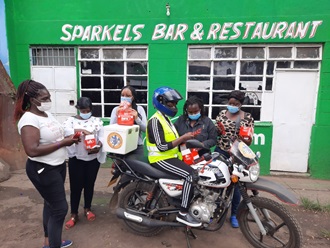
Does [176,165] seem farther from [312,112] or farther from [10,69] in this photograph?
[10,69]

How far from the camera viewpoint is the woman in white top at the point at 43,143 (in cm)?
205

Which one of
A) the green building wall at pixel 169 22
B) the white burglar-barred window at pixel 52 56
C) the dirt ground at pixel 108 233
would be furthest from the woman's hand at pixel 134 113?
the white burglar-barred window at pixel 52 56

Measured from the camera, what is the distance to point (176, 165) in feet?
8.51

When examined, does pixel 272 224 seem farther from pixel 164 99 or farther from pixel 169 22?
pixel 169 22

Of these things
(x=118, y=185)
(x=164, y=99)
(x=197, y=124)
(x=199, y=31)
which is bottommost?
(x=118, y=185)

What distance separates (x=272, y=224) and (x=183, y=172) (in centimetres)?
106

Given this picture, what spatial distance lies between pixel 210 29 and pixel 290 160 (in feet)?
10.7

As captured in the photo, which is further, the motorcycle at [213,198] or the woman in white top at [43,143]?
the motorcycle at [213,198]

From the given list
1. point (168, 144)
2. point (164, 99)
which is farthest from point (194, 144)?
point (164, 99)

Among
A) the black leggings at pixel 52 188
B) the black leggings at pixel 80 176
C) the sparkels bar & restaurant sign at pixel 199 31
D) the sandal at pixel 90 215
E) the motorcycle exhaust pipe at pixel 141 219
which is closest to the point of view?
the black leggings at pixel 52 188

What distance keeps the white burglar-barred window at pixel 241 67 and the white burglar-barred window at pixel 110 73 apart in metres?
1.08

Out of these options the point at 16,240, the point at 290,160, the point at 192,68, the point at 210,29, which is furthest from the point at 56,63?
the point at 290,160

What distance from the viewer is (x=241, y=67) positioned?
5148 mm

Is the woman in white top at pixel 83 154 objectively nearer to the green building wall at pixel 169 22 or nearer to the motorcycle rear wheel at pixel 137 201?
the motorcycle rear wheel at pixel 137 201
